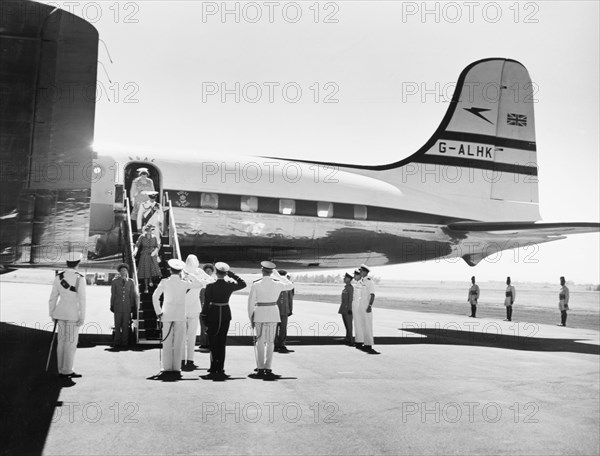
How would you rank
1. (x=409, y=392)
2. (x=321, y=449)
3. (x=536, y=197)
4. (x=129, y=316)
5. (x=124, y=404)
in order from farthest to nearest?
1. (x=536, y=197)
2. (x=129, y=316)
3. (x=409, y=392)
4. (x=124, y=404)
5. (x=321, y=449)

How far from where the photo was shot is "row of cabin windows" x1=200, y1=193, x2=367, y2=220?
1589 centimetres

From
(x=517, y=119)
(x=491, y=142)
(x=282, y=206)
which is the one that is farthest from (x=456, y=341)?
(x=517, y=119)

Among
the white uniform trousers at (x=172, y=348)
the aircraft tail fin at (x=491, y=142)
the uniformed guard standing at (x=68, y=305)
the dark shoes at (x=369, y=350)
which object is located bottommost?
the dark shoes at (x=369, y=350)

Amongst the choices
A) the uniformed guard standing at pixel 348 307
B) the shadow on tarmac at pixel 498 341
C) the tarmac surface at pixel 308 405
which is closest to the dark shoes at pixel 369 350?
the tarmac surface at pixel 308 405

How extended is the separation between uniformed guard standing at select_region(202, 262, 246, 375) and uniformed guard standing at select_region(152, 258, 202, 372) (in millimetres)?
405

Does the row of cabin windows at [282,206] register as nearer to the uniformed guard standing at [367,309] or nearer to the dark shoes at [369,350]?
the uniformed guard standing at [367,309]

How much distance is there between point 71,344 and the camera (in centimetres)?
916

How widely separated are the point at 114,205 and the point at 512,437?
11.1m

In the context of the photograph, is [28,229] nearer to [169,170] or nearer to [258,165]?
[169,170]

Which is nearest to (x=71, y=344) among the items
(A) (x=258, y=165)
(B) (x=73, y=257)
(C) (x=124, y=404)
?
(B) (x=73, y=257)

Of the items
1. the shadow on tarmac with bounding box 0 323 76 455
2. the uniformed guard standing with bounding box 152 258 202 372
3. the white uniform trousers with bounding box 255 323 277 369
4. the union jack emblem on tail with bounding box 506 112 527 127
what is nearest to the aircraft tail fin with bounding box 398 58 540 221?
the union jack emblem on tail with bounding box 506 112 527 127

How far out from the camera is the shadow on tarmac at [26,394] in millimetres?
5801

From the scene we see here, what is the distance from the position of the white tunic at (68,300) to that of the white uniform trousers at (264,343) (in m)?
2.91

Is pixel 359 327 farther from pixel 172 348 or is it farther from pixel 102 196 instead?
pixel 102 196
